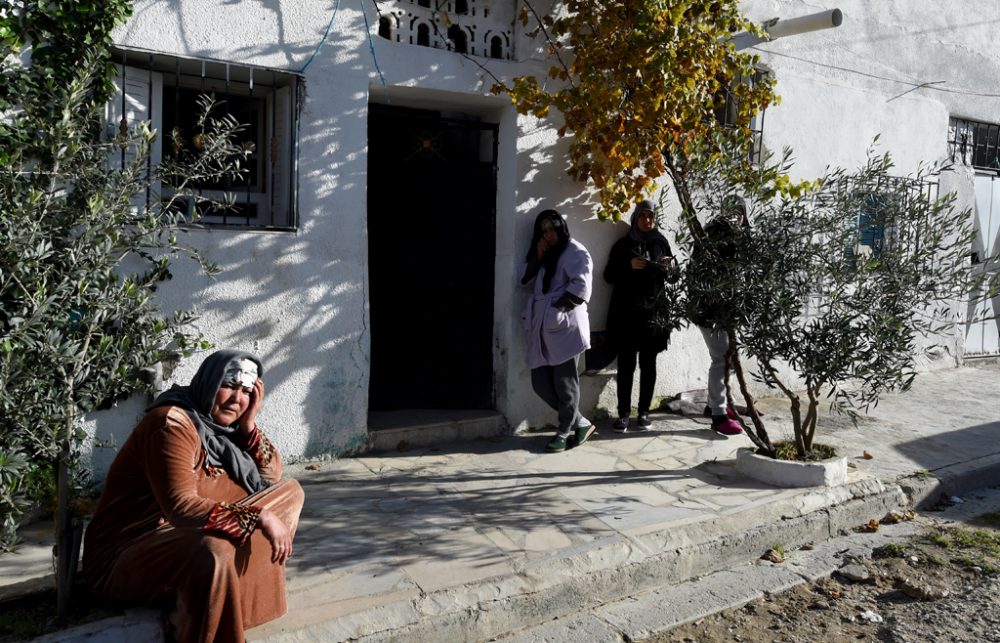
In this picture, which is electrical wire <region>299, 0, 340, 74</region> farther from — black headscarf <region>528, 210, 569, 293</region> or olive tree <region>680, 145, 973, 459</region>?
olive tree <region>680, 145, 973, 459</region>

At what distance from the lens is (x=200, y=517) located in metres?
3.11

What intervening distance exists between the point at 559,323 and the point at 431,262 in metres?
1.31

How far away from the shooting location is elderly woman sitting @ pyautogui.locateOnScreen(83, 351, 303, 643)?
10.2 feet

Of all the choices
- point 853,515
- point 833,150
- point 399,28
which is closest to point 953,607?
point 853,515

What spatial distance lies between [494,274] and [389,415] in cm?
146

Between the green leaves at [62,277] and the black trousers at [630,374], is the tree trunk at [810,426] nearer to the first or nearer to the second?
the black trousers at [630,374]

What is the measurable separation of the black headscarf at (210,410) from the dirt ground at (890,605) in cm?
205

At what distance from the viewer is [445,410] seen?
699cm

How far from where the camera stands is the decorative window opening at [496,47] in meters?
6.65

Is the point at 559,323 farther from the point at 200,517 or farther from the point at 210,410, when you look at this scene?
the point at 200,517

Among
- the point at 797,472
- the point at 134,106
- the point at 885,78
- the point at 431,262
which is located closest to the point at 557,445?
the point at 797,472

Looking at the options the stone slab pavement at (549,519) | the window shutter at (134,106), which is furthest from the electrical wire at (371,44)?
the stone slab pavement at (549,519)

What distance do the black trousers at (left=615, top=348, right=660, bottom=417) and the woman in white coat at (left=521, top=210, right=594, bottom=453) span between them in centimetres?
52

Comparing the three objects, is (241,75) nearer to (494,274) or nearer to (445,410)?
(494,274)
